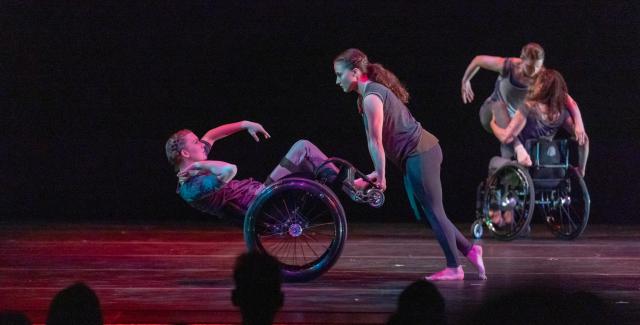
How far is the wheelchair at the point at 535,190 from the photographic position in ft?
20.4

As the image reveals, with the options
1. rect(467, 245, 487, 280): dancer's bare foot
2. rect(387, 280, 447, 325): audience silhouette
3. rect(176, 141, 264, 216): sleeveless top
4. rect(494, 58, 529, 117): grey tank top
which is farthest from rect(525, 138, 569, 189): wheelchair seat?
rect(387, 280, 447, 325): audience silhouette

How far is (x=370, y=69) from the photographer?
14.5 feet

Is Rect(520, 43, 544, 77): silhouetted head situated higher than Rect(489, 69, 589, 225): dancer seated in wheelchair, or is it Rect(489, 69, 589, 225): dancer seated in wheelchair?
Rect(520, 43, 544, 77): silhouetted head

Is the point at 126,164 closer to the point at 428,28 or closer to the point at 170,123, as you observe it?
the point at 170,123

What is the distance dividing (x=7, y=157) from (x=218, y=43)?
6.12 feet

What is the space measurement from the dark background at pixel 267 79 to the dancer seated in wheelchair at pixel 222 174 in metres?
2.71

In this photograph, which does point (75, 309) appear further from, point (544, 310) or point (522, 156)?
point (522, 156)

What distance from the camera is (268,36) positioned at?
7.28m

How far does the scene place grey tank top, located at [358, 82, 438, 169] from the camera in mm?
4344

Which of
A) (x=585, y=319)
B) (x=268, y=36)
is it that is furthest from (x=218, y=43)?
(x=585, y=319)

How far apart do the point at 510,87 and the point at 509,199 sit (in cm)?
75

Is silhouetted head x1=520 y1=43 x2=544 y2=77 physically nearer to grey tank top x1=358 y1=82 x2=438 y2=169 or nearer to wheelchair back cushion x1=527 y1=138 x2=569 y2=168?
wheelchair back cushion x1=527 y1=138 x2=569 y2=168

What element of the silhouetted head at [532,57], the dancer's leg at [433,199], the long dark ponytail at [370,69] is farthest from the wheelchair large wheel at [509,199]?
the long dark ponytail at [370,69]

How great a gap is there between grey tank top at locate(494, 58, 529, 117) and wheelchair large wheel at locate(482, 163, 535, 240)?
43 centimetres
